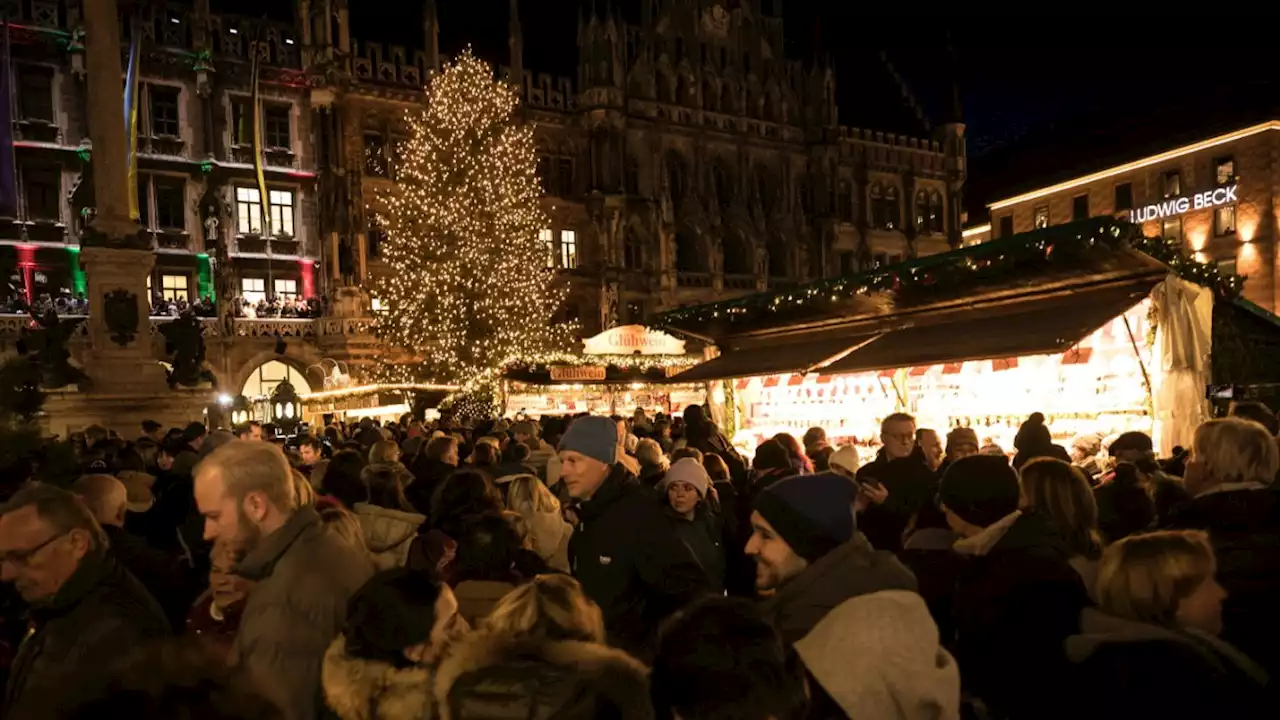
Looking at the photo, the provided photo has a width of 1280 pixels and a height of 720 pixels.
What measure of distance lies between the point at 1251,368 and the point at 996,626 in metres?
9.17

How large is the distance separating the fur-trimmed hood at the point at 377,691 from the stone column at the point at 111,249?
1827cm

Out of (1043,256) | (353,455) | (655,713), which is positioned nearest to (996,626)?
(655,713)

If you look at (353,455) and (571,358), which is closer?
(353,455)

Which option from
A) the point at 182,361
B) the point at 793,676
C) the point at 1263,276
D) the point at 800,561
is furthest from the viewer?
the point at 1263,276

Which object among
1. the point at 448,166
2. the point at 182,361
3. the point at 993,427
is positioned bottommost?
the point at 993,427

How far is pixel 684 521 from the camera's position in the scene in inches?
196

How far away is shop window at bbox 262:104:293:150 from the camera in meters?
35.2

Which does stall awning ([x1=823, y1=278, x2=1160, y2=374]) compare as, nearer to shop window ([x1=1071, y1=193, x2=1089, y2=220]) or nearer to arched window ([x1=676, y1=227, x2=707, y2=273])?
arched window ([x1=676, y1=227, x2=707, y2=273])

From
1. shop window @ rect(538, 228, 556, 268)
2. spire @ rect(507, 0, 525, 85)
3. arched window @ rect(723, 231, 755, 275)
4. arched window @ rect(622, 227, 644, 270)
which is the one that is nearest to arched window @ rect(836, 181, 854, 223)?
arched window @ rect(723, 231, 755, 275)

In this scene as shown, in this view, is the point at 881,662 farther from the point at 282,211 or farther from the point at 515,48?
the point at 515,48

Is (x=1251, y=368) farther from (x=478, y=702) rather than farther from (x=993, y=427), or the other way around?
(x=478, y=702)

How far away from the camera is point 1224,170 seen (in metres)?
37.5

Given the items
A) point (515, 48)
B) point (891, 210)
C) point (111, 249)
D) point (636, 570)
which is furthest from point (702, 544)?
point (891, 210)

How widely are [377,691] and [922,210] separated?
51.6 metres
